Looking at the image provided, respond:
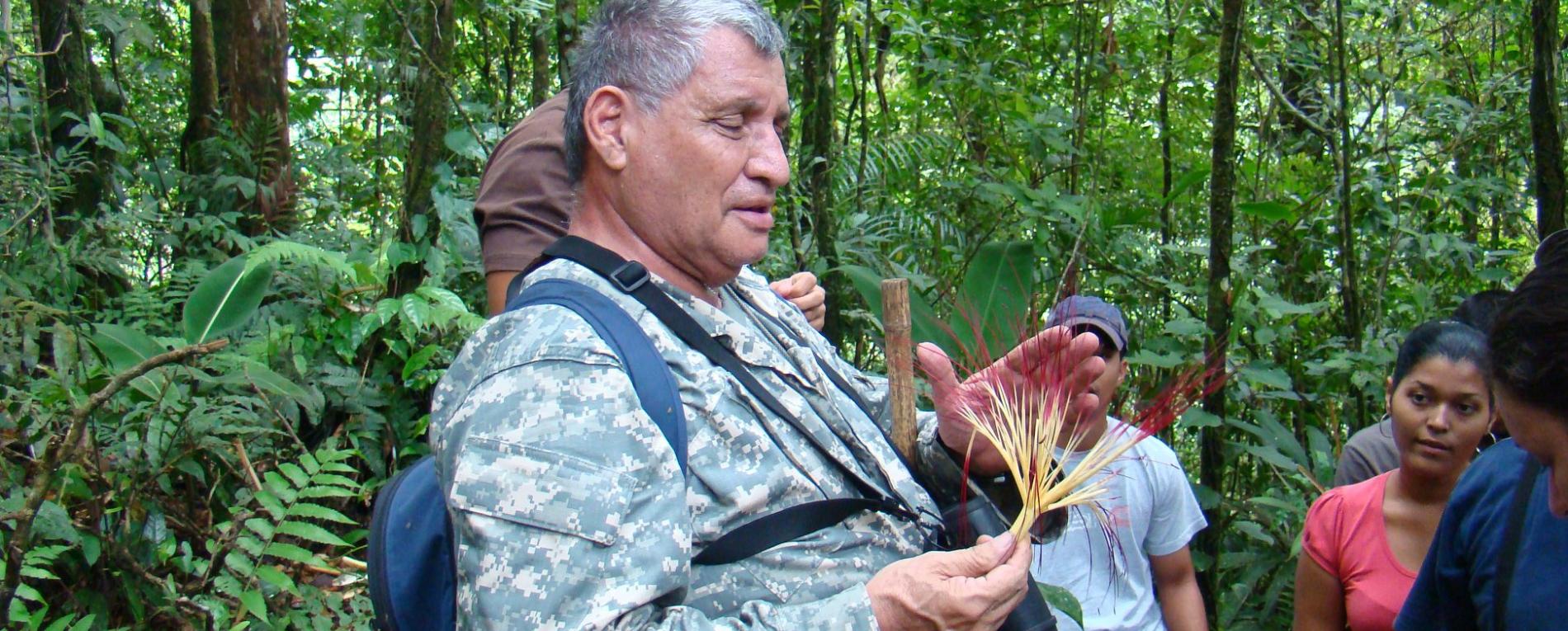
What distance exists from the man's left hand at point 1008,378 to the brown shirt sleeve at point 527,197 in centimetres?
111

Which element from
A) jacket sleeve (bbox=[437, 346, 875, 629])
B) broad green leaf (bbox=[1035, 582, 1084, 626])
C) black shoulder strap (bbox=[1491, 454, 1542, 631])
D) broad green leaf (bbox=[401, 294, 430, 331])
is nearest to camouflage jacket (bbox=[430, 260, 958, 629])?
jacket sleeve (bbox=[437, 346, 875, 629])

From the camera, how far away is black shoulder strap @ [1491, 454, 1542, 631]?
2.09 meters

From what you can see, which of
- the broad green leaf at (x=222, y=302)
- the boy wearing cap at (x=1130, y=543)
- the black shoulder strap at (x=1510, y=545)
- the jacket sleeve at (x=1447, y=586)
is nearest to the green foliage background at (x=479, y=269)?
the broad green leaf at (x=222, y=302)

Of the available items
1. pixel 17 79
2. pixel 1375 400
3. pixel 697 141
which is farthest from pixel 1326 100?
pixel 17 79

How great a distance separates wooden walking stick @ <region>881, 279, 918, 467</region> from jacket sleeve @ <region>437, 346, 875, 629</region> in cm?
62

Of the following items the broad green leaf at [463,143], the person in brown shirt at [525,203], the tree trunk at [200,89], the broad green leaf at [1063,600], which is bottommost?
the broad green leaf at [1063,600]

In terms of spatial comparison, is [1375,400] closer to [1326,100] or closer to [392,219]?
[1326,100]

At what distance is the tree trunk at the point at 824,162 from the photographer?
548 cm

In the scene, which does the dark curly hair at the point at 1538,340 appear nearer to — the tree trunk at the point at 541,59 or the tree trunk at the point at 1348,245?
the tree trunk at the point at 1348,245

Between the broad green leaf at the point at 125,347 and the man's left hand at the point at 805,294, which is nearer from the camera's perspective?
the man's left hand at the point at 805,294

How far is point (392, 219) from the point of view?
18.2 feet

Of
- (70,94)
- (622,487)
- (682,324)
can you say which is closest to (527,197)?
(682,324)

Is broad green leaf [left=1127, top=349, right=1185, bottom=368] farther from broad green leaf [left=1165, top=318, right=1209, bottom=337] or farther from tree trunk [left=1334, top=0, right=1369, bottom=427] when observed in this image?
tree trunk [left=1334, top=0, right=1369, bottom=427]

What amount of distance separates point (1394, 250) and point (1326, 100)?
2.35 feet
